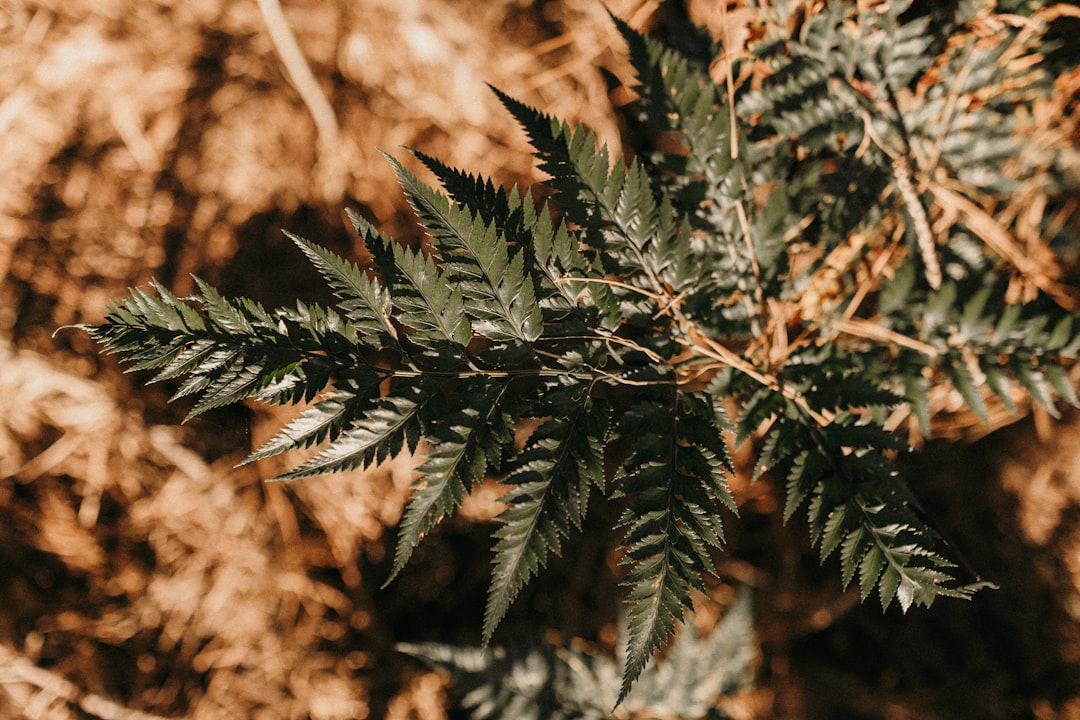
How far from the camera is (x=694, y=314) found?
138 centimetres

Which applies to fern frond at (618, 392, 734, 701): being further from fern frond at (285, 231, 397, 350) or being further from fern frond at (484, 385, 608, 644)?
fern frond at (285, 231, 397, 350)

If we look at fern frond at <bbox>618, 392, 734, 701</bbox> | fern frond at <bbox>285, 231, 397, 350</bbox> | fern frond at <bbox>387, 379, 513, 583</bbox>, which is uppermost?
fern frond at <bbox>285, 231, 397, 350</bbox>

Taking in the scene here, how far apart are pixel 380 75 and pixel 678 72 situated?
52.2 inches

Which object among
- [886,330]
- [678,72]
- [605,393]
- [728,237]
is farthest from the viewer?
[605,393]

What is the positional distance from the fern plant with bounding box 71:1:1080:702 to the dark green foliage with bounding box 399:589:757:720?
0.69 metres

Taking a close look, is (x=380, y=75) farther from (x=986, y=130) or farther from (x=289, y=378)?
(x=986, y=130)

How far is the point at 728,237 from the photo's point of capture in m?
1.42

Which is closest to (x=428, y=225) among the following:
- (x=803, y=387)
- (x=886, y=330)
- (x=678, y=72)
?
(x=678, y=72)

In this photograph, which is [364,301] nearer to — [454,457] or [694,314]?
[454,457]

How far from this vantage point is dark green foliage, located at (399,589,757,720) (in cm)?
178

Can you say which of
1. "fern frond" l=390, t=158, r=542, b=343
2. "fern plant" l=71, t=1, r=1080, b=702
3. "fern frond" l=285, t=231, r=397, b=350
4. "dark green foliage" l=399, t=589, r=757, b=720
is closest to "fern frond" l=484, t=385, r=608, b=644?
"fern plant" l=71, t=1, r=1080, b=702

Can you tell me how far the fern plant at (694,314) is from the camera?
1113 mm

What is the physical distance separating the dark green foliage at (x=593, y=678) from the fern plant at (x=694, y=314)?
0.69 meters

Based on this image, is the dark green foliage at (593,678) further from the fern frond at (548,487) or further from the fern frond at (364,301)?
the fern frond at (364,301)
